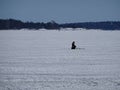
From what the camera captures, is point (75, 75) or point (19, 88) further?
point (75, 75)

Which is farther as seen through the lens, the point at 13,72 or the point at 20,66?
the point at 20,66

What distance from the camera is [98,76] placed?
14.6m

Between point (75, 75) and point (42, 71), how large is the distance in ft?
6.35

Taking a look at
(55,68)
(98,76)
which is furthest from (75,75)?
(55,68)

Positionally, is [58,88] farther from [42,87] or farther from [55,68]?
[55,68]

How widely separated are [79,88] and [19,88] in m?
2.15

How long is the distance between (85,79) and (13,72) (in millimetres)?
3785

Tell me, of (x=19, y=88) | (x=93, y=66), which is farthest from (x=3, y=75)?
(x=93, y=66)

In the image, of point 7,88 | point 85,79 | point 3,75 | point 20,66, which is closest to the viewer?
point 7,88

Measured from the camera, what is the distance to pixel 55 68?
17.1 metres

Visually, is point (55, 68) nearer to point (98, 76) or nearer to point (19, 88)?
point (98, 76)

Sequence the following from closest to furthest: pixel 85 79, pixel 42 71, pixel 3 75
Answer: pixel 85 79 < pixel 3 75 < pixel 42 71

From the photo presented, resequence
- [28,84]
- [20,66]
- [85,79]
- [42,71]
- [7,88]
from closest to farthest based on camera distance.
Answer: [7,88] → [28,84] → [85,79] → [42,71] → [20,66]

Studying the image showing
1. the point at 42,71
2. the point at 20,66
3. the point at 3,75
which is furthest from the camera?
the point at 20,66
